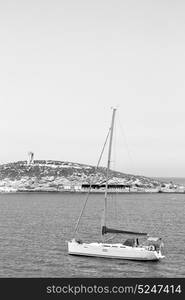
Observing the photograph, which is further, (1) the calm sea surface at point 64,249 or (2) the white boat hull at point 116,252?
(2) the white boat hull at point 116,252

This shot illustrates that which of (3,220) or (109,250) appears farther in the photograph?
(3,220)

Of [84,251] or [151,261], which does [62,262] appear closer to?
[84,251]

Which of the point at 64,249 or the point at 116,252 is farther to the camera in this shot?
the point at 64,249

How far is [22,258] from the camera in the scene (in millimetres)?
56312

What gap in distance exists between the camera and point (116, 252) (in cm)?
5594

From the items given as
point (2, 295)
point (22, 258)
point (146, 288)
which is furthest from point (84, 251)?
point (2, 295)

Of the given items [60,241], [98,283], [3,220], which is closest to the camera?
[98,283]

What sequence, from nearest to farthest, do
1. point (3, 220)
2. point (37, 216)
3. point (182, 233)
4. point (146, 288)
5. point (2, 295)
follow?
point (2, 295) → point (146, 288) → point (182, 233) → point (3, 220) → point (37, 216)

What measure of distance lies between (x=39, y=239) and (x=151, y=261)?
853 inches

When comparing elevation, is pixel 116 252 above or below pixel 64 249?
above

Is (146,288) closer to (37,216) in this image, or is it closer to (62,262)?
(62,262)

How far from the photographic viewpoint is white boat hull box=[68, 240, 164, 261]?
55.2 metres

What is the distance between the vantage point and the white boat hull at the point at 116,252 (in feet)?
181

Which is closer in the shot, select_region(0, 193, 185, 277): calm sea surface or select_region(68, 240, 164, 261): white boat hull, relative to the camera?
select_region(0, 193, 185, 277): calm sea surface
